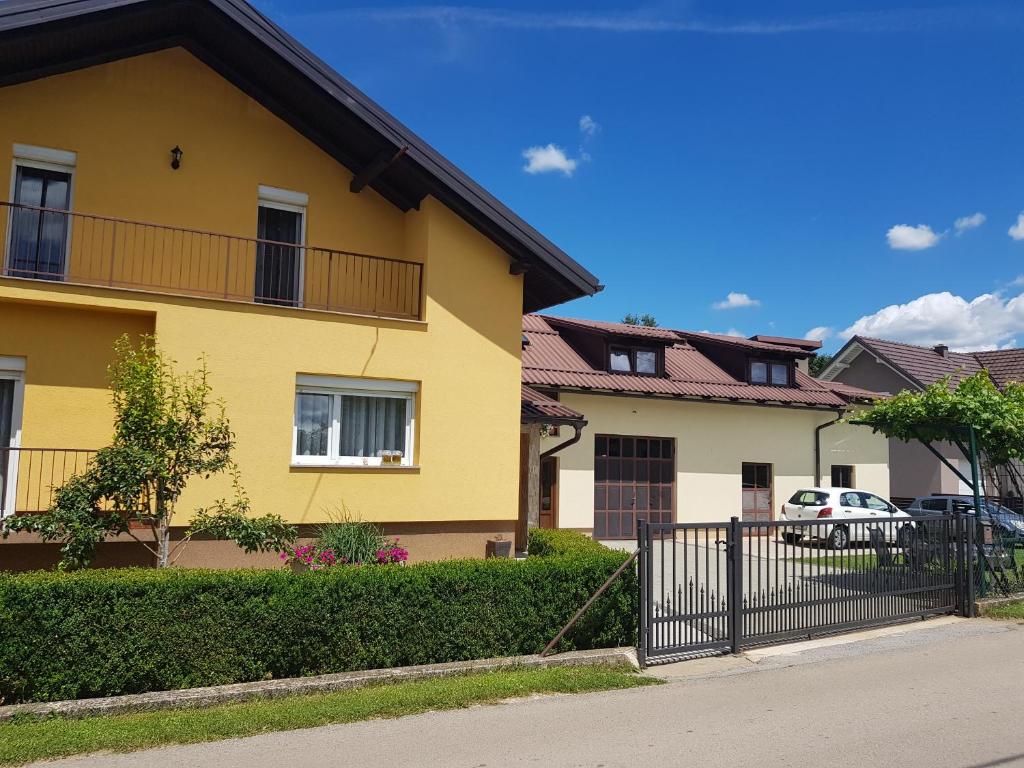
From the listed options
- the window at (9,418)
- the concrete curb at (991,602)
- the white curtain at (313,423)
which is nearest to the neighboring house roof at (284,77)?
the white curtain at (313,423)

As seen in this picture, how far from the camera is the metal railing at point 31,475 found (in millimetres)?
9438

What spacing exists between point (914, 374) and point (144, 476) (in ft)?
94.8

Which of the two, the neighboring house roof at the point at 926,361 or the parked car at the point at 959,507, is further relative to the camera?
the neighboring house roof at the point at 926,361

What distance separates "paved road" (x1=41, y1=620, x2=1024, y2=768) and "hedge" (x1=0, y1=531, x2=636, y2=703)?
1252mm

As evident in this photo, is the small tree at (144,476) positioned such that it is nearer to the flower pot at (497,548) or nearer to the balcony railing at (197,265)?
the balcony railing at (197,265)

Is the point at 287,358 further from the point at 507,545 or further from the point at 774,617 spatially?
the point at 774,617

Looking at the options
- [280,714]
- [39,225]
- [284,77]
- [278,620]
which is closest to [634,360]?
[284,77]

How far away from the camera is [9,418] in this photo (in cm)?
964

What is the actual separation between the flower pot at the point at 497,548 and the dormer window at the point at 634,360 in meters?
9.85

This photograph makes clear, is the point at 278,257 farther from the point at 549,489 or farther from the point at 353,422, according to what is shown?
the point at 549,489

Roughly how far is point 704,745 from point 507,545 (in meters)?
5.82

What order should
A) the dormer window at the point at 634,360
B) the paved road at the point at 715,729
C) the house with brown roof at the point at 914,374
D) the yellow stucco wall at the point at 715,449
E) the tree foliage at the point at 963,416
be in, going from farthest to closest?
the house with brown roof at the point at 914,374
the dormer window at the point at 634,360
the yellow stucco wall at the point at 715,449
the tree foliage at the point at 963,416
the paved road at the point at 715,729

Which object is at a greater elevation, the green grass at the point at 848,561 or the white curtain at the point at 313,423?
the white curtain at the point at 313,423

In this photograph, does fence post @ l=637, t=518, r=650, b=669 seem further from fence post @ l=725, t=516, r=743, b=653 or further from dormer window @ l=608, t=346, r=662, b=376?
dormer window @ l=608, t=346, r=662, b=376
